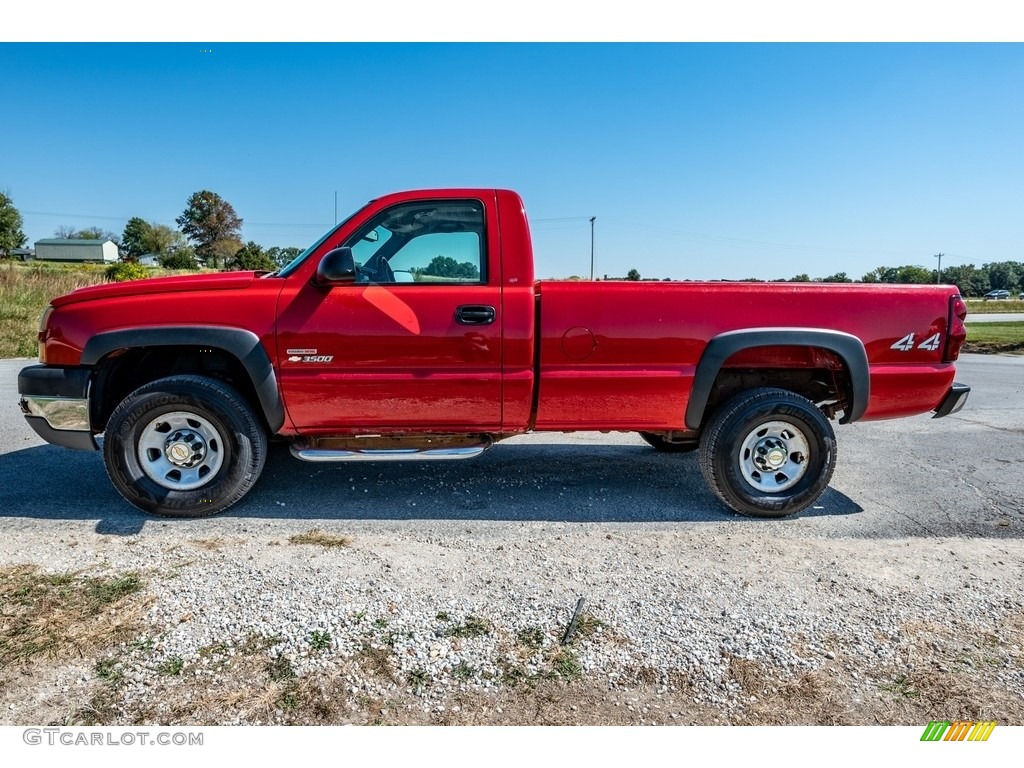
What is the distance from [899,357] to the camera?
4164 mm

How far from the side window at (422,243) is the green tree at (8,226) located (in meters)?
71.2

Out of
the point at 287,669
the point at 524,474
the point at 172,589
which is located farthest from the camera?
the point at 524,474

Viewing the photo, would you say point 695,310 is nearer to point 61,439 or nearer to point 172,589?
point 172,589

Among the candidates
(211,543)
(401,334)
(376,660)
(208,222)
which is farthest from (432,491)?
(208,222)

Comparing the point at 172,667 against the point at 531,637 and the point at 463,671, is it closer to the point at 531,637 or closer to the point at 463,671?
the point at 463,671

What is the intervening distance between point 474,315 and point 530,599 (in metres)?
1.73

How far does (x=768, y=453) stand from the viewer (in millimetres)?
4133

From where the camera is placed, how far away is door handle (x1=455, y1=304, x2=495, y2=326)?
392 cm

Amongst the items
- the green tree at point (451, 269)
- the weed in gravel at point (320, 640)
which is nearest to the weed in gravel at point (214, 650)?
the weed in gravel at point (320, 640)

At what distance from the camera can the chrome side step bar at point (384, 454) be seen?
4.02 m

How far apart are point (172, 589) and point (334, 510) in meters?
1.26

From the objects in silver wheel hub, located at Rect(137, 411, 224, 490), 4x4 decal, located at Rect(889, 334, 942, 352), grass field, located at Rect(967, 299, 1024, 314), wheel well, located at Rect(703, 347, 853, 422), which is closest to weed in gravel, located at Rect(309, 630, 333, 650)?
silver wheel hub, located at Rect(137, 411, 224, 490)
